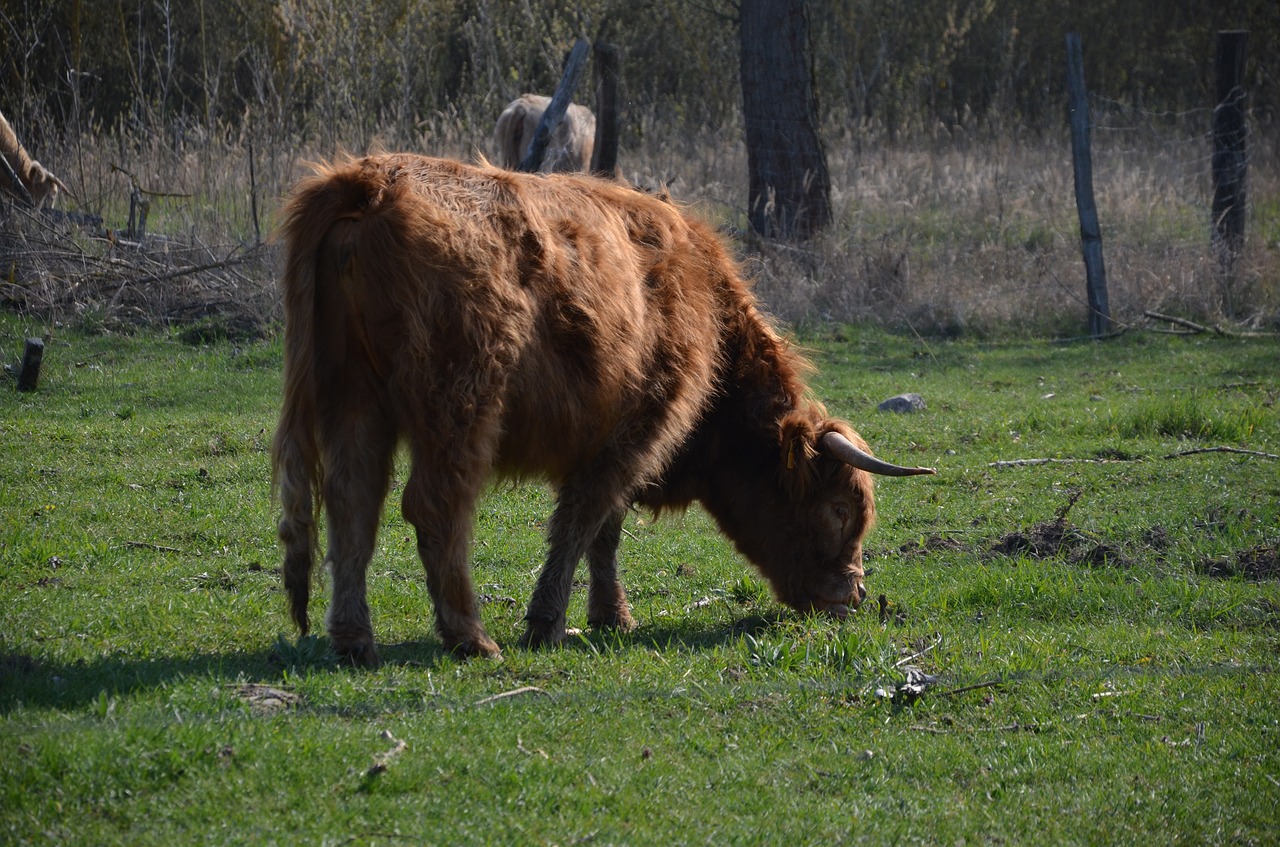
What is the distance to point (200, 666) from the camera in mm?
4504

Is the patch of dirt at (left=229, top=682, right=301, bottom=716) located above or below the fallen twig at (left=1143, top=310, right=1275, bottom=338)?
below

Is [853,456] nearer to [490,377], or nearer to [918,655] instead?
[918,655]

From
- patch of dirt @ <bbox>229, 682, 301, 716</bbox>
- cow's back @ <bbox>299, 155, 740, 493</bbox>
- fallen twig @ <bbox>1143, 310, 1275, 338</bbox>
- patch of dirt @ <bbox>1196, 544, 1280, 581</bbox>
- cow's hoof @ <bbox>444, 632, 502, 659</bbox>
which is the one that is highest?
cow's back @ <bbox>299, 155, 740, 493</bbox>

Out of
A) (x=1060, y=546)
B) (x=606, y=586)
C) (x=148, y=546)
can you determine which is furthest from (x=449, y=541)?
(x=1060, y=546)

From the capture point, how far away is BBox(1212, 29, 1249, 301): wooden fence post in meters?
13.6

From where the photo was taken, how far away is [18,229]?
11.8 meters

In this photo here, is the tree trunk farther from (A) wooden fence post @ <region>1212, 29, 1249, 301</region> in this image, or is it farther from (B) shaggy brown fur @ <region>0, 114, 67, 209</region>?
(B) shaggy brown fur @ <region>0, 114, 67, 209</region>

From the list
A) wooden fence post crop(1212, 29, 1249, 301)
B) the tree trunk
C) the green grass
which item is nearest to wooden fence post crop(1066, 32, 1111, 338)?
wooden fence post crop(1212, 29, 1249, 301)

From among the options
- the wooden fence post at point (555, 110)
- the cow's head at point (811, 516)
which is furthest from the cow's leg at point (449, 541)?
the wooden fence post at point (555, 110)

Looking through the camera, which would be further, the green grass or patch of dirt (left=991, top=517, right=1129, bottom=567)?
patch of dirt (left=991, top=517, right=1129, bottom=567)

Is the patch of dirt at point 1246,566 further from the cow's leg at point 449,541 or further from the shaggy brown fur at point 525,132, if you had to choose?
the shaggy brown fur at point 525,132

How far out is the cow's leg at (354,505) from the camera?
15.1ft

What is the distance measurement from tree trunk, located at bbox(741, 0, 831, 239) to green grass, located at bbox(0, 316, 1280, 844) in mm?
7193

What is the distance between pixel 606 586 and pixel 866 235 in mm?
11000
